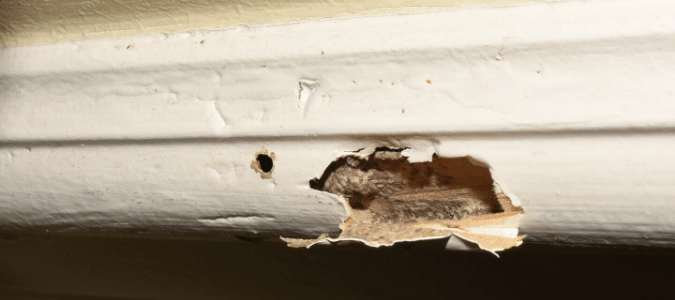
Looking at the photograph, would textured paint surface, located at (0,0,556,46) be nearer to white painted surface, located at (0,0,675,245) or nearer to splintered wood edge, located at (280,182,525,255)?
white painted surface, located at (0,0,675,245)

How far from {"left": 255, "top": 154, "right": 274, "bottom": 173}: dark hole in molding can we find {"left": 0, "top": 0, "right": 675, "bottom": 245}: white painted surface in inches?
0.7

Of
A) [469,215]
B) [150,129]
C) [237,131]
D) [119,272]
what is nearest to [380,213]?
[469,215]

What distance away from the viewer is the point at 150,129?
509 millimetres

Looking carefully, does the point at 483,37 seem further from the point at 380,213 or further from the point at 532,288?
the point at 532,288

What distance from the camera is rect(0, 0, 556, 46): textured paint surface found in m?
0.47

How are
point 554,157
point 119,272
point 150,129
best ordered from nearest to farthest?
point 554,157 → point 150,129 → point 119,272

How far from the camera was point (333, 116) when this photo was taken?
456 mm

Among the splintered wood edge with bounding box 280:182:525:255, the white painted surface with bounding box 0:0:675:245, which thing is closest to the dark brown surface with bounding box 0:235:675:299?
the splintered wood edge with bounding box 280:182:525:255

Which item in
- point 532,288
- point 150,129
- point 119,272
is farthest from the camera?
point 119,272

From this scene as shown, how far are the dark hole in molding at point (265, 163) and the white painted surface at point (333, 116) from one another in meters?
0.02

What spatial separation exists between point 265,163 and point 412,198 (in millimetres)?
195

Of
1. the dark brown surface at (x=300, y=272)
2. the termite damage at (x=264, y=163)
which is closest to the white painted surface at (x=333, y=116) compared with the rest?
the termite damage at (x=264, y=163)

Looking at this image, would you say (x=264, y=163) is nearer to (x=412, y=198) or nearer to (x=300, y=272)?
(x=412, y=198)

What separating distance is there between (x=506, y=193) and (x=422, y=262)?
1.16 ft
